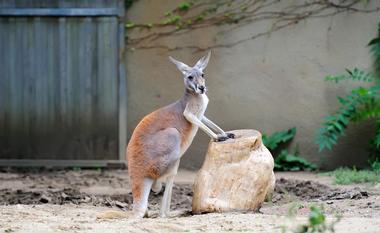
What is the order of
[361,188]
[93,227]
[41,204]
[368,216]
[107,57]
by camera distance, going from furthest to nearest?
[107,57]
[361,188]
[41,204]
[368,216]
[93,227]

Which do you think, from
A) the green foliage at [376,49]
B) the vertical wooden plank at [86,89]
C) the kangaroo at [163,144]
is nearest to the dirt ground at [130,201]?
the kangaroo at [163,144]

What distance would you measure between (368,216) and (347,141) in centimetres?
494

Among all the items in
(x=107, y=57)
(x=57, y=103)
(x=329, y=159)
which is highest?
(x=107, y=57)

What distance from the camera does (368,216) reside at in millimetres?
6168

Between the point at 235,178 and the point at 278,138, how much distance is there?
14.3ft

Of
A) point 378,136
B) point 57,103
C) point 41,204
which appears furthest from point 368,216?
point 57,103

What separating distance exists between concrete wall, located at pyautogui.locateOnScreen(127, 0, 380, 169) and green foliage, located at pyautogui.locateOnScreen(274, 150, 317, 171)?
0.82ft

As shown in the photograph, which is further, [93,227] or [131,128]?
Answer: [131,128]

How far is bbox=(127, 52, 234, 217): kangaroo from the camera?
6645 millimetres

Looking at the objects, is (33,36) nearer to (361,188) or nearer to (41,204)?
(41,204)

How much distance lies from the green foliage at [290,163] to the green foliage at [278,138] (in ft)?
0.56

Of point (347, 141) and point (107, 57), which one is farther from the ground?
point (107, 57)

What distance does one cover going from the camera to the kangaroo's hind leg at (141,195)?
6.57 m

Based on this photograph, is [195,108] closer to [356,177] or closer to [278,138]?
[356,177]
